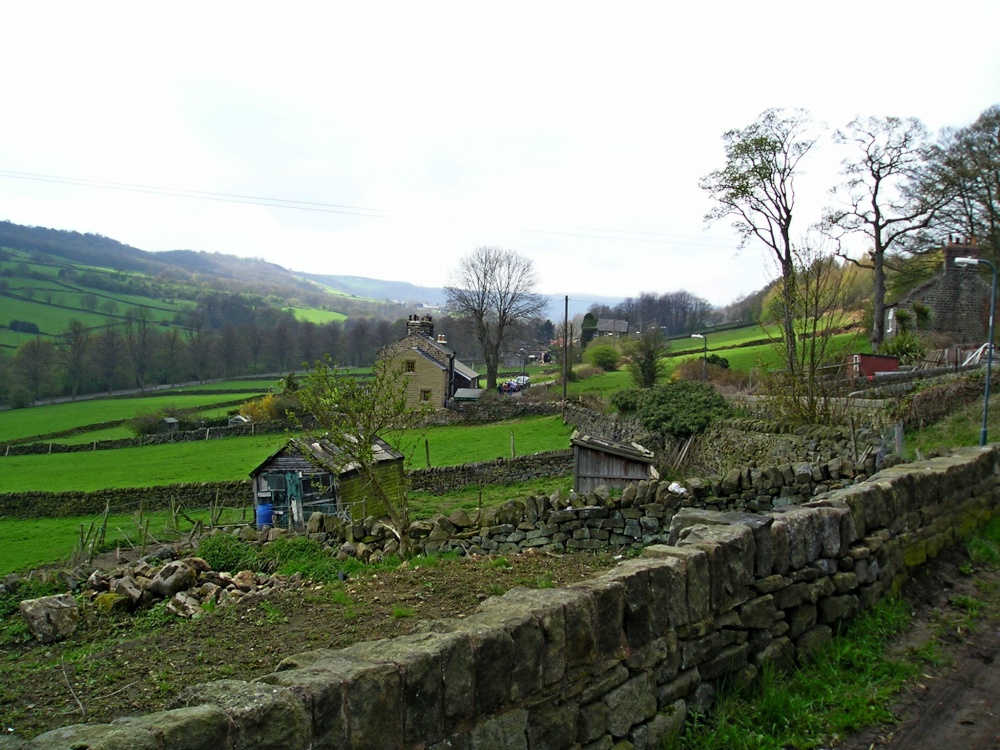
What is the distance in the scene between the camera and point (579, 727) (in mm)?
4008

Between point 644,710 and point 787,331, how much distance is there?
19.8 m

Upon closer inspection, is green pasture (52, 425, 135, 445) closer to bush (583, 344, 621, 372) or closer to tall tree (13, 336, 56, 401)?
tall tree (13, 336, 56, 401)

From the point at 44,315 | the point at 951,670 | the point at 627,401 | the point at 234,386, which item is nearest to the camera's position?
the point at 951,670

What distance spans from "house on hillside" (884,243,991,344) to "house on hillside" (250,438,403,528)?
124 feet

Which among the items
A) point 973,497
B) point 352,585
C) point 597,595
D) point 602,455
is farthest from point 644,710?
point 602,455

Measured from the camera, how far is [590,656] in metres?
4.10

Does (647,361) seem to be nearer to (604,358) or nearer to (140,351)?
(604,358)

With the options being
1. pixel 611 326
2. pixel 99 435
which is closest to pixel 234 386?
pixel 99 435

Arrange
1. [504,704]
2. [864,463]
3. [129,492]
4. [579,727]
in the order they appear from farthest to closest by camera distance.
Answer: [129,492], [864,463], [579,727], [504,704]

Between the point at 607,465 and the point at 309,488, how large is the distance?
348 inches

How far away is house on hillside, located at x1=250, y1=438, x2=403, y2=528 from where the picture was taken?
1906 cm

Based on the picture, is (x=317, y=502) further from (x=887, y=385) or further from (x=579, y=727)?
(x=887, y=385)

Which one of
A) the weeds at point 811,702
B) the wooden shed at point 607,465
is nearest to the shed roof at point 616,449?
the wooden shed at point 607,465

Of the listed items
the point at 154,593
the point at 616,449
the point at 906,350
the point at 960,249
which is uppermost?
the point at 960,249
